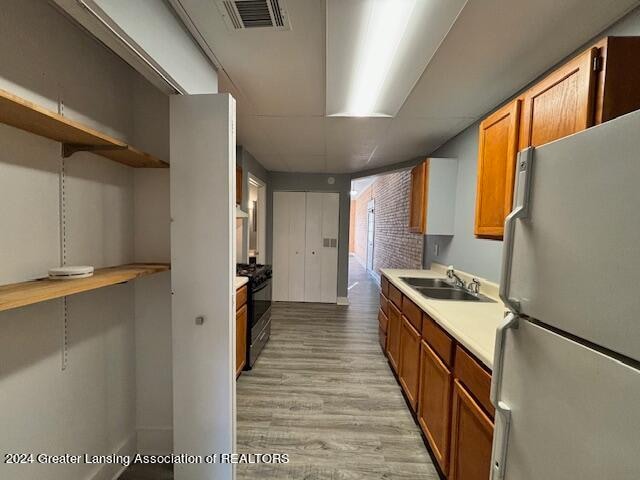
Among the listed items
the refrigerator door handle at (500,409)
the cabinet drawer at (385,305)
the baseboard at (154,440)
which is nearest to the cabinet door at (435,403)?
the refrigerator door handle at (500,409)

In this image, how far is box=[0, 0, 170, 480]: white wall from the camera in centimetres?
101

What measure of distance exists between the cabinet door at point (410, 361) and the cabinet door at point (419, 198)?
127cm

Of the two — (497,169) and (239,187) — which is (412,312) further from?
(239,187)

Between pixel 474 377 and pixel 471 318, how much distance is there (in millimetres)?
444

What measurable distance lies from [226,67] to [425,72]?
1.33 meters

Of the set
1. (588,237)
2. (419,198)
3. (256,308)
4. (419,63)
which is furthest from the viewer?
(419,198)

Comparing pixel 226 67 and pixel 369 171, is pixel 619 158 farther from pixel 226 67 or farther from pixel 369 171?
pixel 369 171

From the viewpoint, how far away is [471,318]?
1567 mm

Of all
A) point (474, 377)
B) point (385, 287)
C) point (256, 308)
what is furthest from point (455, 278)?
point (256, 308)

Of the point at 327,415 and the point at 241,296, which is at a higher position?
the point at 241,296

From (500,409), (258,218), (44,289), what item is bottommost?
(500,409)

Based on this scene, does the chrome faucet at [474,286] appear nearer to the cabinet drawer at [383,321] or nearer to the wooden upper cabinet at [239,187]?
the cabinet drawer at [383,321]

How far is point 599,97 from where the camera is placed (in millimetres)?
994

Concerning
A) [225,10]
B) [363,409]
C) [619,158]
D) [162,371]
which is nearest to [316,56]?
[225,10]
